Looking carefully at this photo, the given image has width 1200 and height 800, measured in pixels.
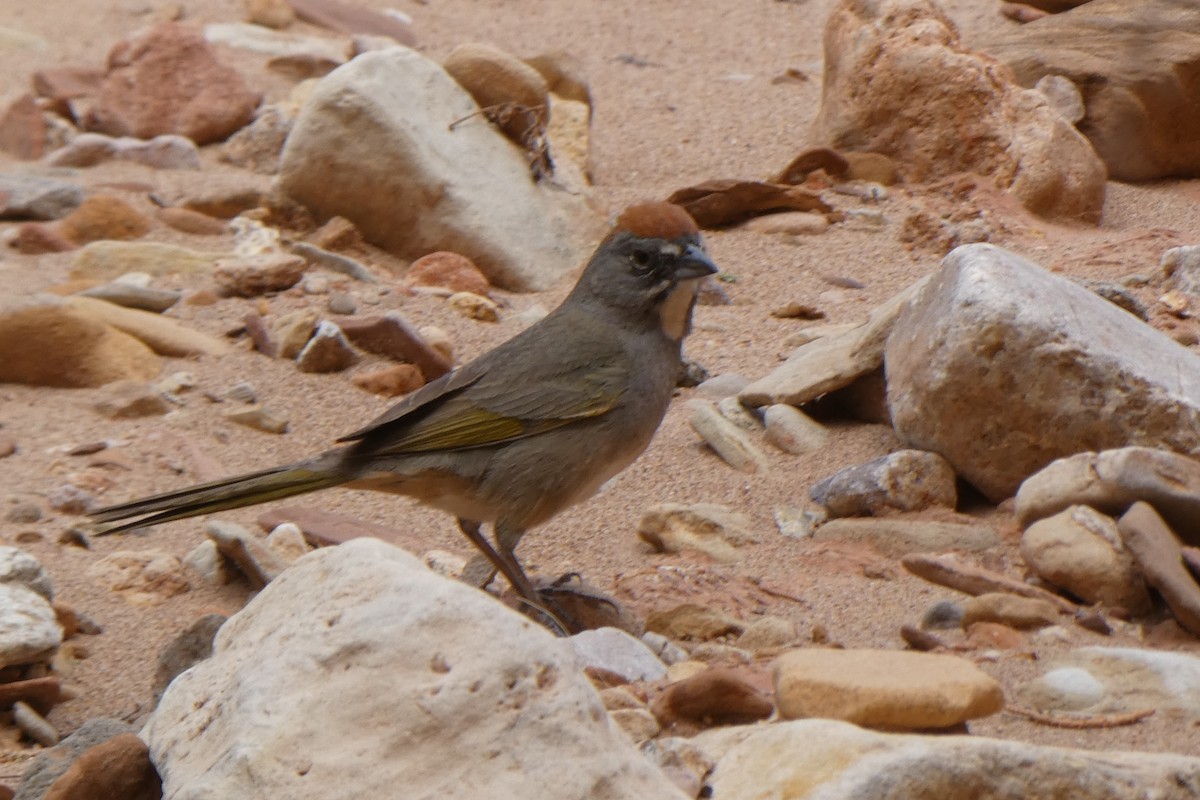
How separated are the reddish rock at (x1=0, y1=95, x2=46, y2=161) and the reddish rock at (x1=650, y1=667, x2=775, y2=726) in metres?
5.87

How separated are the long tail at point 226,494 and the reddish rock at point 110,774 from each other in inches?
47.7

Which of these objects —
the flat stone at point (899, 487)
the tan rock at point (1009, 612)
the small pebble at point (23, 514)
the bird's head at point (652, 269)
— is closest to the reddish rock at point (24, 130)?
the small pebble at point (23, 514)

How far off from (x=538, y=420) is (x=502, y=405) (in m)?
0.11

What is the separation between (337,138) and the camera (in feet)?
21.8

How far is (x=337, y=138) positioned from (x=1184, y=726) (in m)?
4.56

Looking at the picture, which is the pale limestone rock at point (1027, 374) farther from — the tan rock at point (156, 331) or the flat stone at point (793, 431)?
the tan rock at point (156, 331)

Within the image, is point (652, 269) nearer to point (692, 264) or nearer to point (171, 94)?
point (692, 264)

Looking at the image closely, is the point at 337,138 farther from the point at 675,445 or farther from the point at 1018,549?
the point at 1018,549

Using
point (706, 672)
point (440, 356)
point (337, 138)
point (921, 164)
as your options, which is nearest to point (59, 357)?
point (440, 356)

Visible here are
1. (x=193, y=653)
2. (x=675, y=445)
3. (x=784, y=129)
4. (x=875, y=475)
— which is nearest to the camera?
(x=193, y=653)

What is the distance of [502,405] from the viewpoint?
439 cm

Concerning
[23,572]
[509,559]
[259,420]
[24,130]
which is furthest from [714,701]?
[24,130]

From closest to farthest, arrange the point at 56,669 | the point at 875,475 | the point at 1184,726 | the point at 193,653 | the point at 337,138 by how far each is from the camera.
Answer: the point at 1184,726
the point at 193,653
the point at 56,669
the point at 875,475
the point at 337,138

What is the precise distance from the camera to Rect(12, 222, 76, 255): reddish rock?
6691 mm
